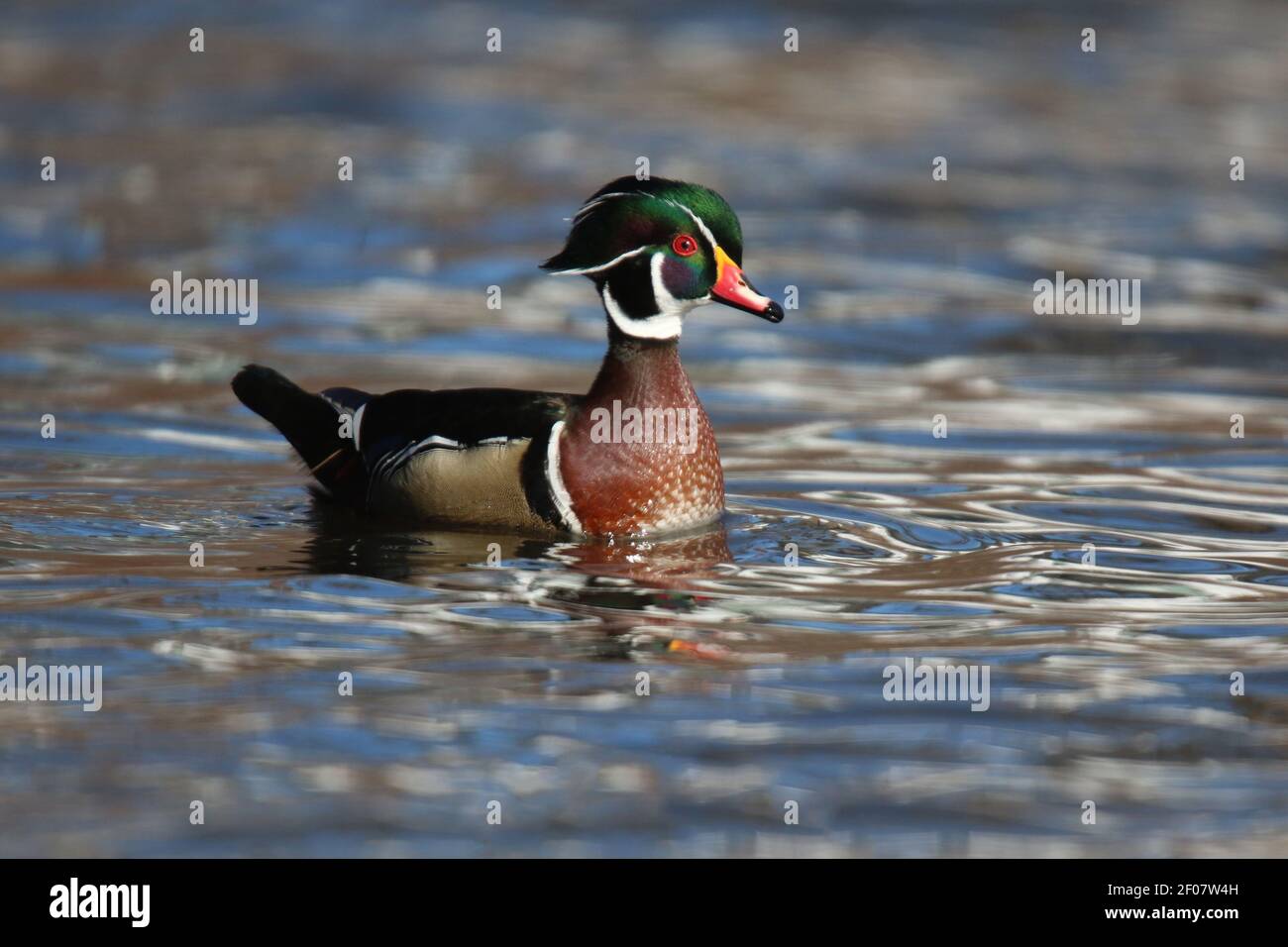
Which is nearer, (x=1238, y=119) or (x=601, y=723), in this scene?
(x=601, y=723)

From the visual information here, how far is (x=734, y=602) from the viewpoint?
8.41 meters

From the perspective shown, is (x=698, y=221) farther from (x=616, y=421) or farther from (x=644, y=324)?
(x=616, y=421)

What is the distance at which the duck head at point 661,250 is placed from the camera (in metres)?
9.12

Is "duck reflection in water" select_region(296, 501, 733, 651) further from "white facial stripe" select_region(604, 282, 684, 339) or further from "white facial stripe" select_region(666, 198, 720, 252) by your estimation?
"white facial stripe" select_region(666, 198, 720, 252)

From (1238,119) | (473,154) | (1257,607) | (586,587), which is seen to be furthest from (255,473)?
(1238,119)

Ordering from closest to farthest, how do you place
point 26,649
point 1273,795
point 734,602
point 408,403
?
1. point 1273,795
2. point 26,649
3. point 734,602
4. point 408,403

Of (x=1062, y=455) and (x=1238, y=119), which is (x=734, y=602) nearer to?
(x=1062, y=455)

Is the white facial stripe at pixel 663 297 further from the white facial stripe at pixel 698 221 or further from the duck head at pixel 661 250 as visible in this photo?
the white facial stripe at pixel 698 221

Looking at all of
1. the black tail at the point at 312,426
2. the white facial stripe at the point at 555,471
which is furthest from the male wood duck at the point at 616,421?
the black tail at the point at 312,426

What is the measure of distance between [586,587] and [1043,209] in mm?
10086

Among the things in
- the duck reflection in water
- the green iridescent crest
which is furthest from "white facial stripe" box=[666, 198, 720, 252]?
the duck reflection in water

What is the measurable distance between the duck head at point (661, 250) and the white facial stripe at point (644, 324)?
0.7 inches
